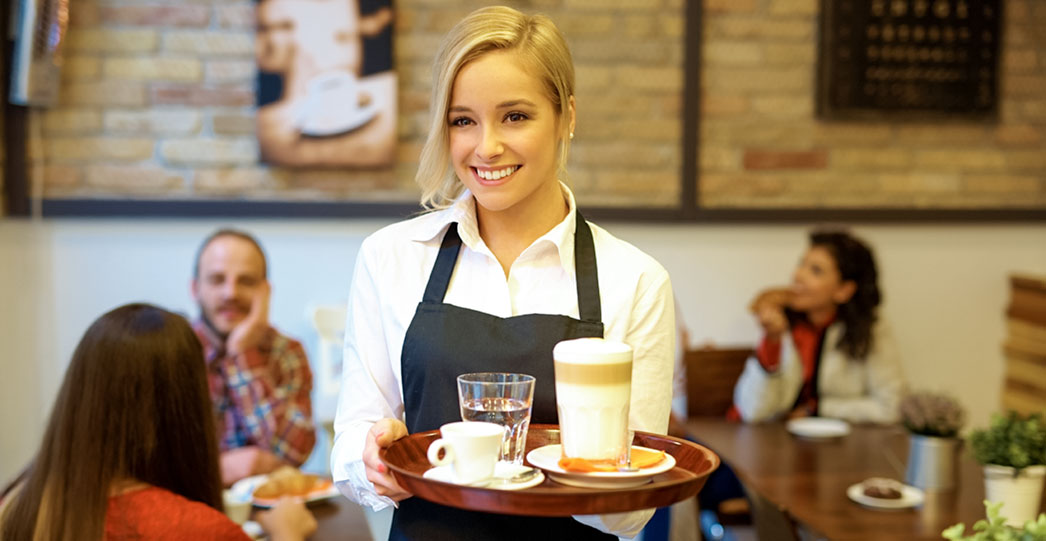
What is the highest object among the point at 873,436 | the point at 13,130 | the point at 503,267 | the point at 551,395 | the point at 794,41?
the point at 794,41

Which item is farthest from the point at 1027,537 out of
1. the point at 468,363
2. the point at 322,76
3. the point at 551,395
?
the point at 322,76

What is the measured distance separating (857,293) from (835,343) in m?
0.20

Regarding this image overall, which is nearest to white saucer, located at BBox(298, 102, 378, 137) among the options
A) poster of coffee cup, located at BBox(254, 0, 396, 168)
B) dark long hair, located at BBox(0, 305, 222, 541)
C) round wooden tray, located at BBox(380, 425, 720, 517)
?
poster of coffee cup, located at BBox(254, 0, 396, 168)

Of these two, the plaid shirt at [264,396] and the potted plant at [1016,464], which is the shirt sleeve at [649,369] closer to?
the potted plant at [1016,464]

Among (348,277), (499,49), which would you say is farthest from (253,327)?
(499,49)

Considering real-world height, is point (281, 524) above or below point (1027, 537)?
below

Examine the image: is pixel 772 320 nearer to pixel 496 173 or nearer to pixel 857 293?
pixel 857 293

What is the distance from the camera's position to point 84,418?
1785 mm

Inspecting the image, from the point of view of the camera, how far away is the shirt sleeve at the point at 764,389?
346cm

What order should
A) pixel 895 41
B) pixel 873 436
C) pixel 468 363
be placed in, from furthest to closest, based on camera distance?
pixel 895 41
pixel 873 436
pixel 468 363

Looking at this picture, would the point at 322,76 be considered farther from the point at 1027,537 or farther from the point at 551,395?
the point at 1027,537

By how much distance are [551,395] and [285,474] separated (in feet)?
3.72

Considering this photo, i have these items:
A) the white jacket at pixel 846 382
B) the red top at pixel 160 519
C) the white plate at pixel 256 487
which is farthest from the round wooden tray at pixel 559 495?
the white jacket at pixel 846 382

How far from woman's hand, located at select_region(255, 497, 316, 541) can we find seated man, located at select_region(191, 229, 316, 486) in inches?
21.5
